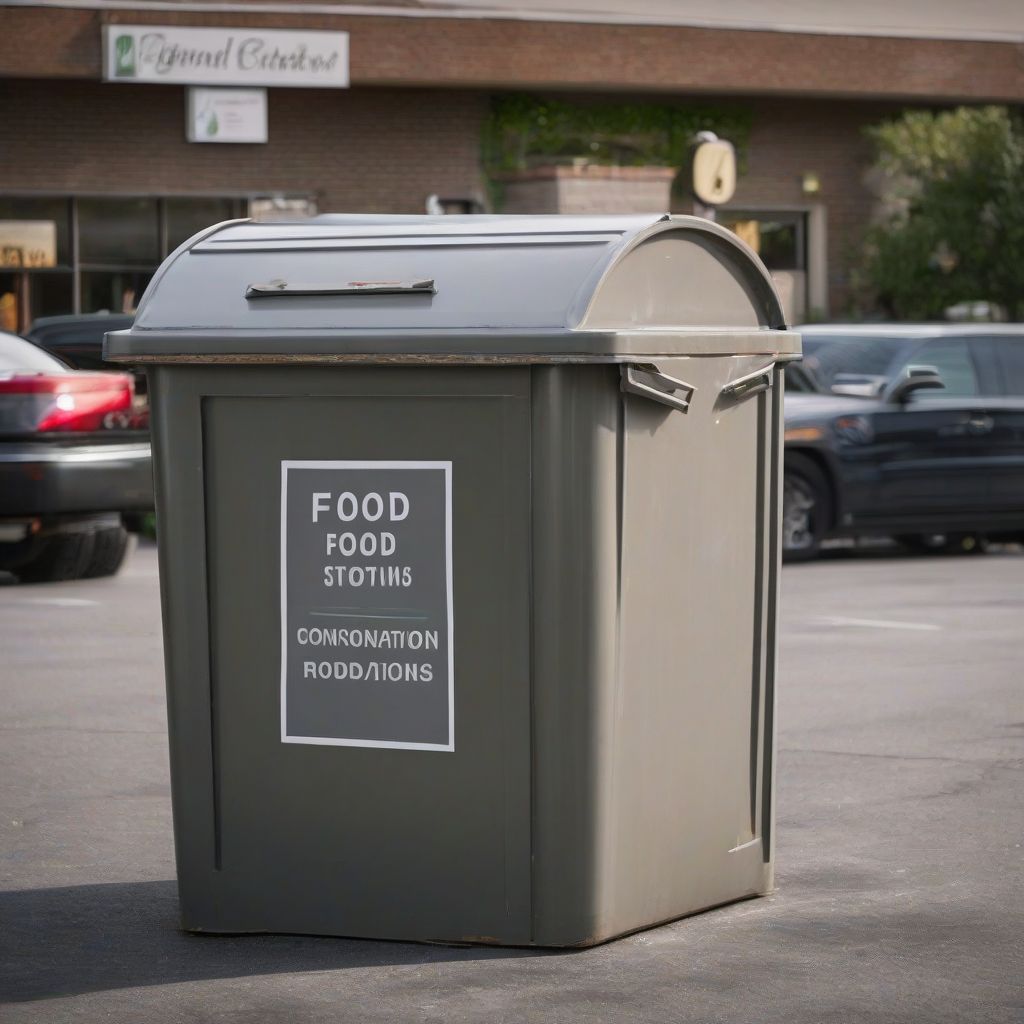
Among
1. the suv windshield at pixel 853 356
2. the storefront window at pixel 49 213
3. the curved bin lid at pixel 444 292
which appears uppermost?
the storefront window at pixel 49 213

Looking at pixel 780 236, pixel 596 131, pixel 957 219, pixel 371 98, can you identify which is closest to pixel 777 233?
pixel 780 236

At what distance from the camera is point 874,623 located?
10625 millimetres

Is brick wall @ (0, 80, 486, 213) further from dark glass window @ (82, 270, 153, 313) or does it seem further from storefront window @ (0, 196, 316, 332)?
dark glass window @ (82, 270, 153, 313)

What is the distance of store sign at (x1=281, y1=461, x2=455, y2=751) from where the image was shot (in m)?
4.46

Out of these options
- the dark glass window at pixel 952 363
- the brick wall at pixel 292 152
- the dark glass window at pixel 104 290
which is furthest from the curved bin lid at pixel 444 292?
the dark glass window at pixel 104 290

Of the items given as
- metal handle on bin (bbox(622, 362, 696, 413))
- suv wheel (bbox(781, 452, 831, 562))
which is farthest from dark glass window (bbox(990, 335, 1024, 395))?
metal handle on bin (bbox(622, 362, 696, 413))

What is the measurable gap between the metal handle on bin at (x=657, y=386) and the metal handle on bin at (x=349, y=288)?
1.50 ft

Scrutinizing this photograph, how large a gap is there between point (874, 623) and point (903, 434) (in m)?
3.63

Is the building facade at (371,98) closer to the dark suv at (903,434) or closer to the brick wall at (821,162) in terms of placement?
the brick wall at (821,162)

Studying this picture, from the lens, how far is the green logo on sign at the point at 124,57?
2341cm

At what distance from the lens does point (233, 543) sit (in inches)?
181

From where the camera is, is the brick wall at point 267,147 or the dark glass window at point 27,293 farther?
the dark glass window at point 27,293

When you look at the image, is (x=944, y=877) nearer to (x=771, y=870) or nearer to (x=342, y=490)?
(x=771, y=870)

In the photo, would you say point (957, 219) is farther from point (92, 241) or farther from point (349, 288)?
point (349, 288)
